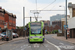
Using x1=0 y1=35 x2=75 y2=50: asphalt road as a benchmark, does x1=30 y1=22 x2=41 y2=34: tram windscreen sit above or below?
above

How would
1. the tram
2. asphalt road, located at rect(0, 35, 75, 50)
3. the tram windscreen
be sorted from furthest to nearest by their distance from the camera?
the tram windscreen → the tram → asphalt road, located at rect(0, 35, 75, 50)

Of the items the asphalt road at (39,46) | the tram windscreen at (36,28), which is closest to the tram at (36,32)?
the tram windscreen at (36,28)

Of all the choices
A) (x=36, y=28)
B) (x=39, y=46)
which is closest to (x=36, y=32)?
(x=36, y=28)

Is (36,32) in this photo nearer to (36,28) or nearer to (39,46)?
(36,28)

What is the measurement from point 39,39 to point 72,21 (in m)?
17.4

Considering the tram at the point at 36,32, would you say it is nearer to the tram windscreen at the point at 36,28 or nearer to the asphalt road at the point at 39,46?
the tram windscreen at the point at 36,28

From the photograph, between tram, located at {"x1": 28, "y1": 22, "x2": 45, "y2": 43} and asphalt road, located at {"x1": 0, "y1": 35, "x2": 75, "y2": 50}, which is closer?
asphalt road, located at {"x1": 0, "y1": 35, "x2": 75, "y2": 50}

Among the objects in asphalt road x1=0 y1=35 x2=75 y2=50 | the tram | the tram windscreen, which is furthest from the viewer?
the tram windscreen

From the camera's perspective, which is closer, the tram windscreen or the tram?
the tram

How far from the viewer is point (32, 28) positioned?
25406 millimetres

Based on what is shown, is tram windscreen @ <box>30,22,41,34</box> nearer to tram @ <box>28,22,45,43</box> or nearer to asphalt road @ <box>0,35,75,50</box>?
tram @ <box>28,22,45,43</box>

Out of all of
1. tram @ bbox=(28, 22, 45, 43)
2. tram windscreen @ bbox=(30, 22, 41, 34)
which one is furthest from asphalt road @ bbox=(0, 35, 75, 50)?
tram windscreen @ bbox=(30, 22, 41, 34)

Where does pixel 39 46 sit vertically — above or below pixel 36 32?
below

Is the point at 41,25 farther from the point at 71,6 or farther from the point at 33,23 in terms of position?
the point at 71,6
